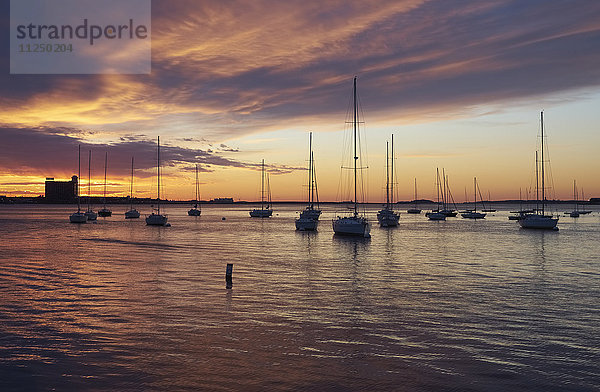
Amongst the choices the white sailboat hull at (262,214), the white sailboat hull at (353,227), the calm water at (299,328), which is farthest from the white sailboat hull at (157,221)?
the calm water at (299,328)

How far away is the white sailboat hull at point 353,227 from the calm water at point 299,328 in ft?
98.5

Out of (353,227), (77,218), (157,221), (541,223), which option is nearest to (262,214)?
(157,221)

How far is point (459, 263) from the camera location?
127 feet

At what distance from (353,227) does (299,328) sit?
164 ft

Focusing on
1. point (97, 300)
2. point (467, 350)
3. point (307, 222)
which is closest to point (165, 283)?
point (97, 300)

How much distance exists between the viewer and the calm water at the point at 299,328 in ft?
40.7

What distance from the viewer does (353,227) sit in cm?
6700

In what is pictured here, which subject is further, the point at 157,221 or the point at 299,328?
the point at 157,221

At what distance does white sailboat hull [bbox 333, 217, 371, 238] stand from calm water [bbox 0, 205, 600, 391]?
30.0 metres

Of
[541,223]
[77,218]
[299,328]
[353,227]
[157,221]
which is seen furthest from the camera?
[77,218]

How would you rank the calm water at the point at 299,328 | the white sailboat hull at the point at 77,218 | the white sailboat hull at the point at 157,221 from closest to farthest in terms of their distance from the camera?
the calm water at the point at 299,328, the white sailboat hull at the point at 157,221, the white sailboat hull at the point at 77,218

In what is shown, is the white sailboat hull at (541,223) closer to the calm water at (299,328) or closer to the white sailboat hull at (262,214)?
the calm water at (299,328)

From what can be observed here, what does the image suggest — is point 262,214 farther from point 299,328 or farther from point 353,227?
point 299,328

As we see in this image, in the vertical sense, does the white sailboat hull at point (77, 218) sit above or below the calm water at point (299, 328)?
above
